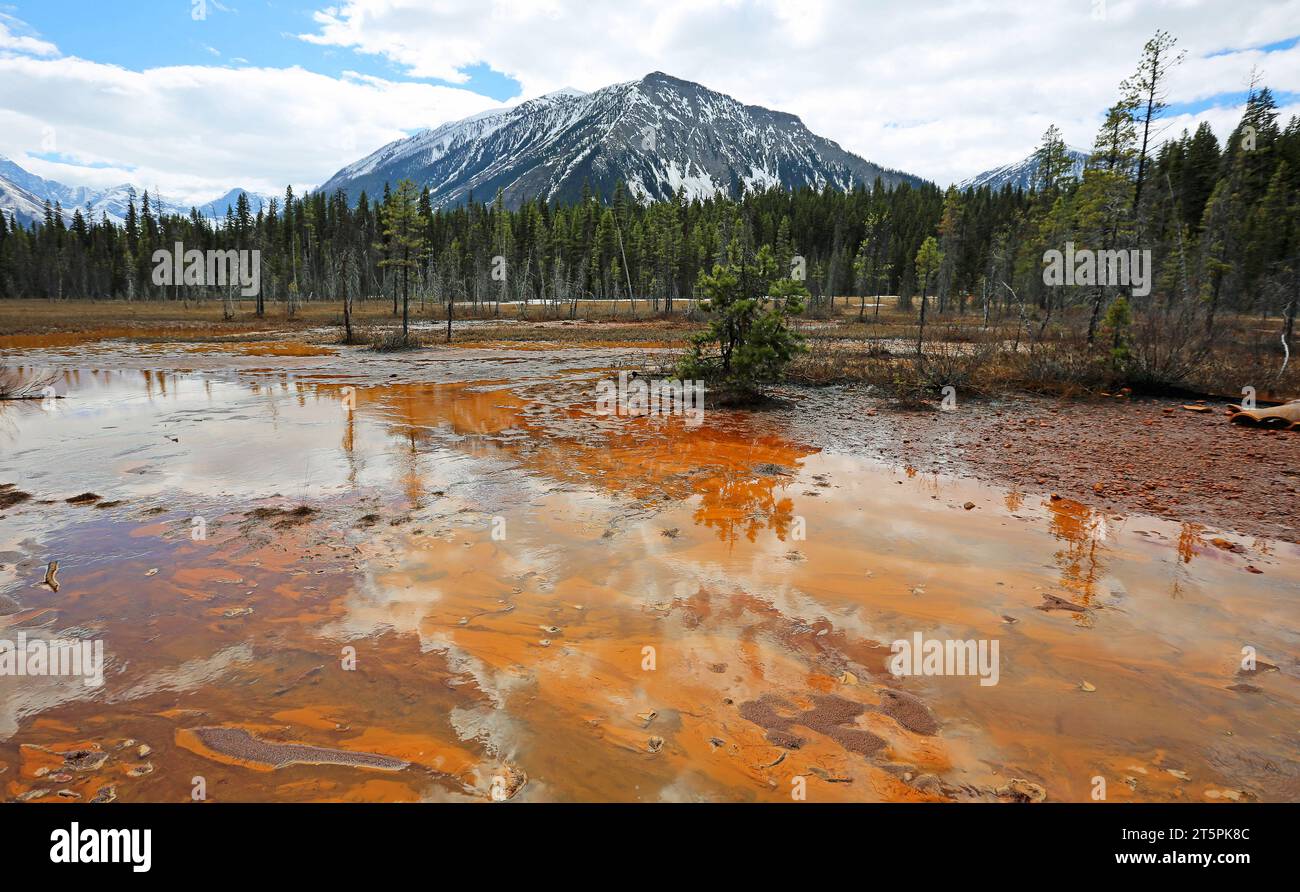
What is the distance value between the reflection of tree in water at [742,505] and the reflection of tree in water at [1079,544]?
10.7ft

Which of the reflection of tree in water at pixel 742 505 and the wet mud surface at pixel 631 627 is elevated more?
the reflection of tree in water at pixel 742 505

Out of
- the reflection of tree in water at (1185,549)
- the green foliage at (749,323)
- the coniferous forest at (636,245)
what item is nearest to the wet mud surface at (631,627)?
the reflection of tree in water at (1185,549)

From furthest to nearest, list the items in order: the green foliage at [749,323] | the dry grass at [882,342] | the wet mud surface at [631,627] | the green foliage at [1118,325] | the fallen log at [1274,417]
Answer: the dry grass at [882,342], the green foliage at [1118,325], the green foliage at [749,323], the fallen log at [1274,417], the wet mud surface at [631,627]

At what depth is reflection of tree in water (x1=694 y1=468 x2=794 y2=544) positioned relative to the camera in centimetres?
827

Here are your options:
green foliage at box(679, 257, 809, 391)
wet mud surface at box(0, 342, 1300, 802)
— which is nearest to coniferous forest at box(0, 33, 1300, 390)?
green foliage at box(679, 257, 809, 391)

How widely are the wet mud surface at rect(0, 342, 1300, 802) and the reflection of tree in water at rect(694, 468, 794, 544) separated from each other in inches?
2.9

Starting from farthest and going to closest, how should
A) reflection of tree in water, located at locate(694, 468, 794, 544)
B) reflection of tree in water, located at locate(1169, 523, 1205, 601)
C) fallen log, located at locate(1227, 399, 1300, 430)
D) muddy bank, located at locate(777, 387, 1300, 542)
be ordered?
fallen log, located at locate(1227, 399, 1300, 430) < muddy bank, located at locate(777, 387, 1300, 542) < reflection of tree in water, located at locate(694, 468, 794, 544) < reflection of tree in water, located at locate(1169, 523, 1205, 601)

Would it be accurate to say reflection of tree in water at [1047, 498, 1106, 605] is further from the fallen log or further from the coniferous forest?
the coniferous forest

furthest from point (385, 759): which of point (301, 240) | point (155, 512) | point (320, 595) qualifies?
point (301, 240)

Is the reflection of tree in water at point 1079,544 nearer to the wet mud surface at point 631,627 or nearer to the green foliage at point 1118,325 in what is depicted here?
the wet mud surface at point 631,627

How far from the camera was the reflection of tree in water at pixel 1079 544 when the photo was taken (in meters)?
6.53

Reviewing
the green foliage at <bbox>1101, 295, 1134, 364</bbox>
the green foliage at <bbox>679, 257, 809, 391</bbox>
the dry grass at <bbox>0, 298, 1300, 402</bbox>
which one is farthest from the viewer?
the dry grass at <bbox>0, 298, 1300, 402</bbox>

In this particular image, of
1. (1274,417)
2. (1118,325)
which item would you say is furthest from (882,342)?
(1274,417)

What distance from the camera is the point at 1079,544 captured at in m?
7.69
